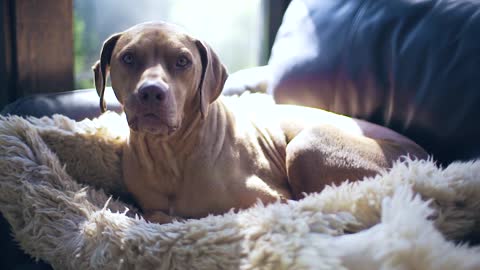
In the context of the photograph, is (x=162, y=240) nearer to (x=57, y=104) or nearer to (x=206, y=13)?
(x=57, y=104)

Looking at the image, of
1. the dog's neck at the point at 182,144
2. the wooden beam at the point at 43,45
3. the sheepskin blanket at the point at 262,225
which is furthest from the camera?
the wooden beam at the point at 43,45

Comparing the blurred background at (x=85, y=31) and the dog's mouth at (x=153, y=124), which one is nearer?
the dog's mouth at (x=153, y=124)

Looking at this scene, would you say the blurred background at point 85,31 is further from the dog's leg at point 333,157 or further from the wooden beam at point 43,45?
the dog's leg at point 333,157

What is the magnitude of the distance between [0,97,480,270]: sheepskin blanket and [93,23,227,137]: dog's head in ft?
1.08

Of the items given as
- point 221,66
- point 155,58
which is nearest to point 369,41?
point 221,66

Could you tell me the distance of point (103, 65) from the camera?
7.34ft

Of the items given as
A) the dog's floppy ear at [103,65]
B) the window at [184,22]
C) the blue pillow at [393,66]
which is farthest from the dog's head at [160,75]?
the window at [184,22]

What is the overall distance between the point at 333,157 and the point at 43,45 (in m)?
1.37

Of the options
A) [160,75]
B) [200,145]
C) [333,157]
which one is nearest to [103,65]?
[160,75]

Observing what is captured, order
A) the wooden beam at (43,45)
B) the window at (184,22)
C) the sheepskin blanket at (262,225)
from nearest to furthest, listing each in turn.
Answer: the sheepskin blanket at (262,225) → the wooden beam at (43,45) → the window at (184,22)

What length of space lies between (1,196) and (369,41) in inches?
57.0

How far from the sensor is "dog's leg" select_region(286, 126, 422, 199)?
2.12 meters

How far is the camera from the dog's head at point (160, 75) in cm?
199

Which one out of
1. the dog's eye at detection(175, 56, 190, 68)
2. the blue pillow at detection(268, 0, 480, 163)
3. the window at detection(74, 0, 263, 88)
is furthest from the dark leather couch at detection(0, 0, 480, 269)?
the window at detection(74, 0, 263, 88)
